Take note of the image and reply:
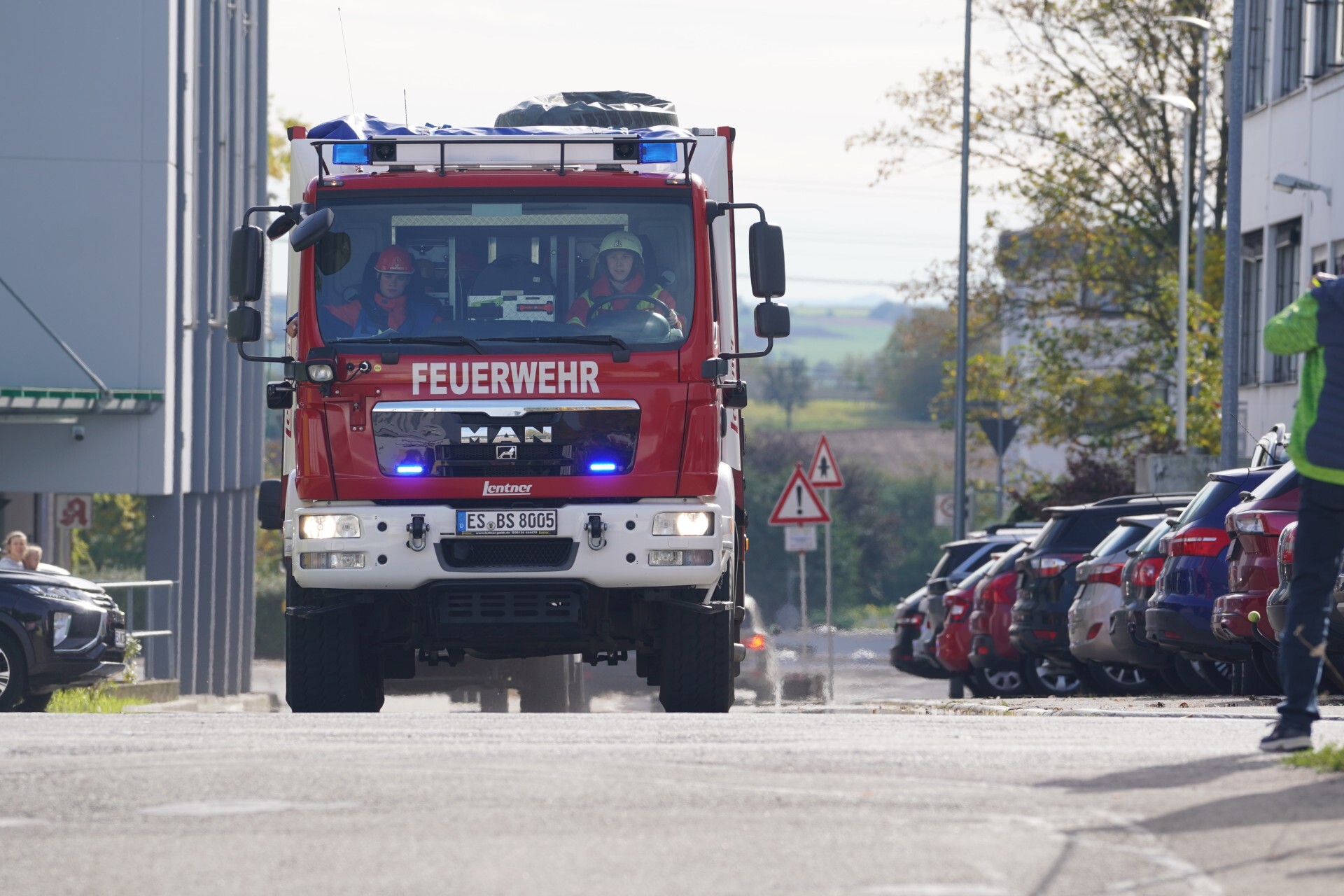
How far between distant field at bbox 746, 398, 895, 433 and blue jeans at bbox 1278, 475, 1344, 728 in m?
153

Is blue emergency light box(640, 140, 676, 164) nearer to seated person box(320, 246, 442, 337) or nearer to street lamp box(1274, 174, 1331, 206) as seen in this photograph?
seated person box(320, 246, 442, 337)

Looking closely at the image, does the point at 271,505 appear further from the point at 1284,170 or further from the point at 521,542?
the point at 1284,170

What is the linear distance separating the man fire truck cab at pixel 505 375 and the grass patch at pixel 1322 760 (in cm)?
437

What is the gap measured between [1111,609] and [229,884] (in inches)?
495

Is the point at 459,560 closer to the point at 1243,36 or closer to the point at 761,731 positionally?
the point at 761,731

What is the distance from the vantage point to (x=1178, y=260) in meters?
45.8

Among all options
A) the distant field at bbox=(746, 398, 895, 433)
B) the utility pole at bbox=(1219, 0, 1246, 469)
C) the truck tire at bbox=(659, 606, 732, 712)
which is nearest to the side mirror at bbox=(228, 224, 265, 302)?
the truck tire at bbox=(659, 606, 732, 712)

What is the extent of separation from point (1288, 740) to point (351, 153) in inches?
236

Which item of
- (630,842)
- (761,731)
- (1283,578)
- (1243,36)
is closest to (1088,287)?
(1243,36)

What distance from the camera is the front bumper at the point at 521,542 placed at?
1238 cm

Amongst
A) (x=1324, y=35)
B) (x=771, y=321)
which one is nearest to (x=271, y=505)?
(x=771, y=321)

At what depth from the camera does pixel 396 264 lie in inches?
492

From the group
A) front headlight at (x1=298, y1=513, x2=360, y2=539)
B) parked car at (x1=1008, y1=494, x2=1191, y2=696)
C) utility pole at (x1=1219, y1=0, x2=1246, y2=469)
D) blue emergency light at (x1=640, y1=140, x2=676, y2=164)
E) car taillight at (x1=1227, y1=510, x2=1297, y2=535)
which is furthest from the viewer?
utility pole at (x1=1219, y1=0, x2=1246, y2=469)

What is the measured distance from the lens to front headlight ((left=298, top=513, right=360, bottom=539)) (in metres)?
12.4
